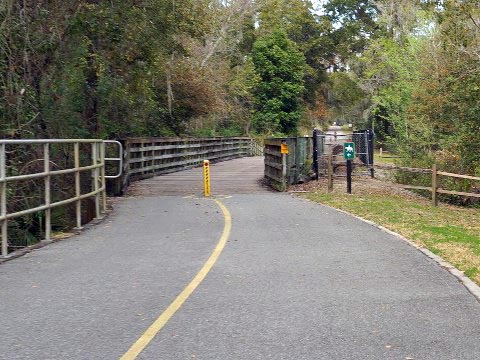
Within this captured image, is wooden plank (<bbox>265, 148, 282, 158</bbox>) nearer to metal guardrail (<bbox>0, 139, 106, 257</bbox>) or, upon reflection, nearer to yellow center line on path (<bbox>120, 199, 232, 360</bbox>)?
metal guardrail (<bbox>0, 139, 106, 257</bbox>)

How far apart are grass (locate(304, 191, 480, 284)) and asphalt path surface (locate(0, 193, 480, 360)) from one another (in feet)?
1.55

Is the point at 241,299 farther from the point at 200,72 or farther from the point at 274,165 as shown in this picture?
the point at 200,72

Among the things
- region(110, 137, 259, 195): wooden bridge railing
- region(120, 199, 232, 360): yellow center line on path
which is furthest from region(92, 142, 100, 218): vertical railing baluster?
region(110, 137, 259, 195): wooden bridge railing

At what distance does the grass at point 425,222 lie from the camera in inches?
382

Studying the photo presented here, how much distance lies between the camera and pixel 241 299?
6973 mm

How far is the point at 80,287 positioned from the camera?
752 cm

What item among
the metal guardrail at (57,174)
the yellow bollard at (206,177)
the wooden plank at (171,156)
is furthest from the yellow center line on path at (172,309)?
the wooden plank at (171,156)

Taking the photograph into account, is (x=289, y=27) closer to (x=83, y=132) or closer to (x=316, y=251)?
(x=83, y=132)

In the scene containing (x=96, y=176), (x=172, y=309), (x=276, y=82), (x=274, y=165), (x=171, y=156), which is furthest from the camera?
(x=276, y=82)

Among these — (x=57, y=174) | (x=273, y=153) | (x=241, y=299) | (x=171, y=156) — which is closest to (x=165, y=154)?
(x=171, y=156)

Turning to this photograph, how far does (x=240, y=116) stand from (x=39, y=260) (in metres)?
41.3

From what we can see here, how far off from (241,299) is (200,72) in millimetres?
25902

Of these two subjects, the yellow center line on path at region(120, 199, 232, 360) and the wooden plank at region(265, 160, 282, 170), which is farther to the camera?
the wooden plank at region(265, 160, 282, 170)

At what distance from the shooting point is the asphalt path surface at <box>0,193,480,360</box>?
5.43 meters
